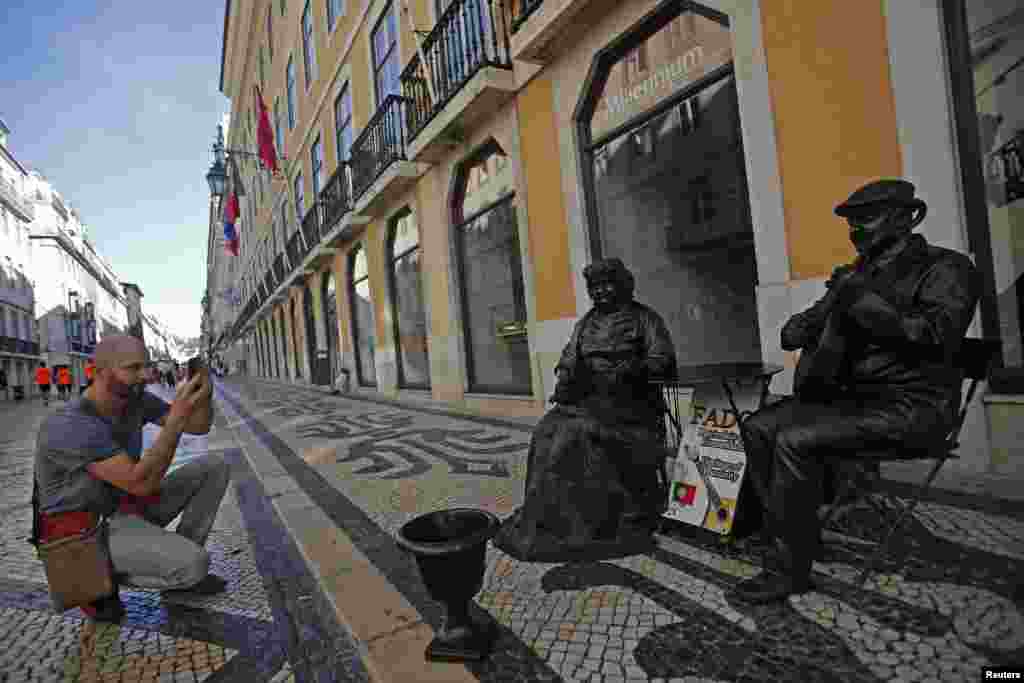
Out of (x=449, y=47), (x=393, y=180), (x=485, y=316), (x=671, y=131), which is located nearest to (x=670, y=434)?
(x=671, y=131)

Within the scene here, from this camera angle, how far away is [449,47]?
7.21 meters

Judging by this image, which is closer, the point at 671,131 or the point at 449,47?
the point at 671,131

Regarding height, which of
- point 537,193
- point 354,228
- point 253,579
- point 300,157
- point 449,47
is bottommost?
point 253,579

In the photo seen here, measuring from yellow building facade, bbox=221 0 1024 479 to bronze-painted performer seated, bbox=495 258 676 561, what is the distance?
66.1 inches

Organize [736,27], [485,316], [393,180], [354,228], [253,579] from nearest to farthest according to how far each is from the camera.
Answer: [253,579], [736,27], [485,316], [393,180], [354,228]

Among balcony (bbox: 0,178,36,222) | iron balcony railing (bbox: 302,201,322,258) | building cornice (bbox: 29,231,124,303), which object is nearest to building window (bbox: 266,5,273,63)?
iron balcony railing (bbox: 302,201,322,258)

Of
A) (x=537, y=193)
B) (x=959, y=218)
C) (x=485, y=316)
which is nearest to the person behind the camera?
(x=959, y=218)

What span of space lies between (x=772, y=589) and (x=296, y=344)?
21.4 meters

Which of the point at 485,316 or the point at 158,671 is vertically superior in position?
the point at 485,316

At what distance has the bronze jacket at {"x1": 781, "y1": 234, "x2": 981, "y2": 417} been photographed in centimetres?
166

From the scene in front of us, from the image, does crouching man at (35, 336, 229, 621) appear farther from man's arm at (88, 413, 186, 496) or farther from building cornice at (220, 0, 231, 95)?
building cornice at (220, 0, 231, 95)

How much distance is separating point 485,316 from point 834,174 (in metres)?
5.25

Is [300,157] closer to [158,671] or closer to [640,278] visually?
[640,278]

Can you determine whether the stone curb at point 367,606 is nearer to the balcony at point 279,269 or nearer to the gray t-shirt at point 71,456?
the gray t-shirt at point 71,456
